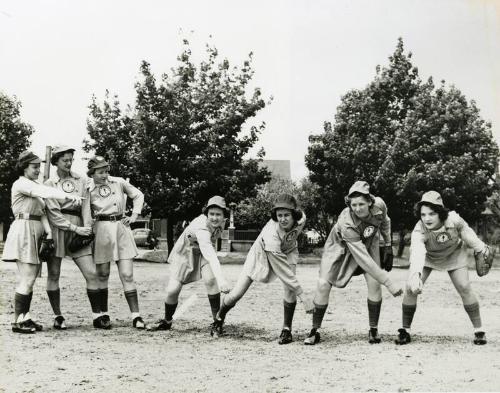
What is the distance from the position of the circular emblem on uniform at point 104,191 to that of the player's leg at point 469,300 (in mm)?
3638

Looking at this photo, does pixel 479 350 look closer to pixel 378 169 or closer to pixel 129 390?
pixel 129 390

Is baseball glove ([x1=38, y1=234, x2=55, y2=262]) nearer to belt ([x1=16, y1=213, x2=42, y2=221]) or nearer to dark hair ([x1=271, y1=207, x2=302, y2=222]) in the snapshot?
belt ([x1=16, y1=213, x2=42, y2=221])

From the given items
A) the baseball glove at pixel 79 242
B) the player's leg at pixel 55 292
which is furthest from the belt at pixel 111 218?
the player's leg at pixel 55 292

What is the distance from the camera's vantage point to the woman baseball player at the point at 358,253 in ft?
19.8

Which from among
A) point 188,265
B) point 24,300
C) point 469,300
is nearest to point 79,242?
point 24,300

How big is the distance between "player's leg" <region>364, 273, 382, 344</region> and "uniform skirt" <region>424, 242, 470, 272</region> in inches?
23.5

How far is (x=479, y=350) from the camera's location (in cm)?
557

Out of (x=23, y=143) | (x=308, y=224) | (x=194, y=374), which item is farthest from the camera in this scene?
(x=308, y=224)

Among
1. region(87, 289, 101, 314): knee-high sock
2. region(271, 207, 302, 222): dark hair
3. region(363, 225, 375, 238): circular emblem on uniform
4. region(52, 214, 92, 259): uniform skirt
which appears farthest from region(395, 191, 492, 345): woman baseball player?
region(52, 214, 92, 259): uniform skirt

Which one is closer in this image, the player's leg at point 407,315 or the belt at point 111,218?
the player's leg at point 407,315

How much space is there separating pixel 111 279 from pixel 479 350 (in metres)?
8.79

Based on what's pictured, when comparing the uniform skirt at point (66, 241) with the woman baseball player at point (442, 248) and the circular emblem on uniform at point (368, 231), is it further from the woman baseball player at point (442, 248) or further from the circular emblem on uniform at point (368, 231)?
the woman baseball player at point (442, 248)

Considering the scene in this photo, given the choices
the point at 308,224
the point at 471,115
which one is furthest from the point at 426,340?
the point at 308,224

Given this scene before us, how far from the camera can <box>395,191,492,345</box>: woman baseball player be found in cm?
602
